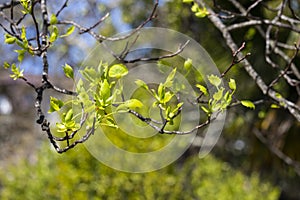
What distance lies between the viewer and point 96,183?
3652mm

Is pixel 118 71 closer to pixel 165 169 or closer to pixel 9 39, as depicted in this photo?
pixel 9 39

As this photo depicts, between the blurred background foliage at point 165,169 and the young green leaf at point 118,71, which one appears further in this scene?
the blurred background foliage at point 165,169

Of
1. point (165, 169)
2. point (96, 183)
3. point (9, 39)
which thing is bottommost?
point (165, 169)

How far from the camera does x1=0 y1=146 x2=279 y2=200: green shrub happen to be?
11.9 feet

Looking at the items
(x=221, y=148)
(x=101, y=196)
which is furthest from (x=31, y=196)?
(x=221, y=148)

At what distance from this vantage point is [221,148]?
6781 millimetres

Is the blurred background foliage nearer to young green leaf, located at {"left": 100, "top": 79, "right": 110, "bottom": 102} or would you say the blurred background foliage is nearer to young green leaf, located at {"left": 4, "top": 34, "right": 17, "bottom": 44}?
young green leaf, located at {"left": 4, "top": 34, "right": 17, "bottom": 44}

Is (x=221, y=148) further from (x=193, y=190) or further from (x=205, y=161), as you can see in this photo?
(x=193, y=190)

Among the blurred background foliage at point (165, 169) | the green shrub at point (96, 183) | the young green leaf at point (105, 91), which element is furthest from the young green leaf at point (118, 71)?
the green shrub at point (96, 183)

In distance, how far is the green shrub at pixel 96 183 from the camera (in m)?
3.63

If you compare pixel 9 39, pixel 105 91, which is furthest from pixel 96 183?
pixel 105 91

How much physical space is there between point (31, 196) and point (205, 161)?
1.82 metres

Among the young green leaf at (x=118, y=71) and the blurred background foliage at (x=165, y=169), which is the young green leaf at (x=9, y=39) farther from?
the blurred background foliage at (x=165, y=169)

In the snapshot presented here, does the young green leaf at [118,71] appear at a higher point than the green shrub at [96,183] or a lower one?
higher
